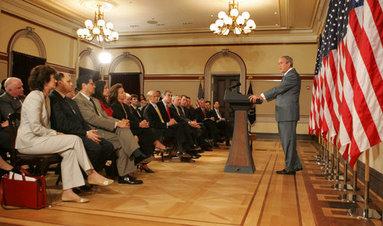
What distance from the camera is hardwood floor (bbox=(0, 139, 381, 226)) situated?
2572 mm

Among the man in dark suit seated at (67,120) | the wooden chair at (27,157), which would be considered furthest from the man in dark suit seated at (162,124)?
the wooden chair at (27,157)

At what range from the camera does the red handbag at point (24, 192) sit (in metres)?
2.75

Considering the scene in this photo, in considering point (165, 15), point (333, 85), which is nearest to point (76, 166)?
point (333, 85)

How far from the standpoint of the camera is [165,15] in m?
10.3

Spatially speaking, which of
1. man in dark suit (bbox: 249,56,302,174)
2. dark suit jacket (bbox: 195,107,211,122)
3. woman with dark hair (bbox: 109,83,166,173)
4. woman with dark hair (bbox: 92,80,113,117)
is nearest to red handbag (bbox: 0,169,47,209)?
woman with dark hair (bbox: 92,80,113,117)

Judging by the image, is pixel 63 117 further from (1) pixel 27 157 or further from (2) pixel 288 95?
(2) pixel 288 95

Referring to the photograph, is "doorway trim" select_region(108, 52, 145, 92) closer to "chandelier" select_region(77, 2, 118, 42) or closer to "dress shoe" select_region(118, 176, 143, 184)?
"chandelier" select_region(77, 2, 118, 42)

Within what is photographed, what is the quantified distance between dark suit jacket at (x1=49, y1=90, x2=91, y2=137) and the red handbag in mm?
654

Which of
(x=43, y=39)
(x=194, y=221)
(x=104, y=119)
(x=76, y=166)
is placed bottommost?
(x=194, y=221)

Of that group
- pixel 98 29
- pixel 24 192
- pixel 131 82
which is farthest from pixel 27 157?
pixel 131 82

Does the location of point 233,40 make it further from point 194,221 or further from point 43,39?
point 194,221

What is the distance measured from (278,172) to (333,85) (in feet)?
4.79

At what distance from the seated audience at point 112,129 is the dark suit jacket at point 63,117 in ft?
1.21

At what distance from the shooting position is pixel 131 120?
4660mm
